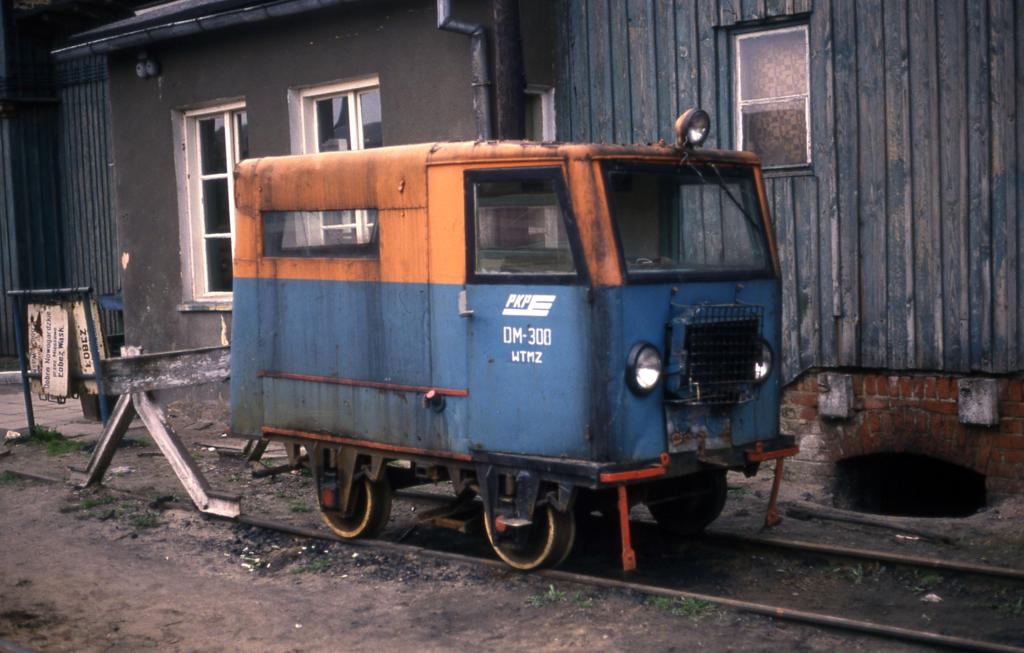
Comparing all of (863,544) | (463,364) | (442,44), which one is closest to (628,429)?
(463,364)

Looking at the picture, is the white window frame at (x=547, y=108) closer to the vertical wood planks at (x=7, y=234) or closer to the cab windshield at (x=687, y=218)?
the cab windshield at (x=687, y=218)

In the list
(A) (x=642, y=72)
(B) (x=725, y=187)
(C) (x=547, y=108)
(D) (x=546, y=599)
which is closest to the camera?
(D) (x=546, y=599)

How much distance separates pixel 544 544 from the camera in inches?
274

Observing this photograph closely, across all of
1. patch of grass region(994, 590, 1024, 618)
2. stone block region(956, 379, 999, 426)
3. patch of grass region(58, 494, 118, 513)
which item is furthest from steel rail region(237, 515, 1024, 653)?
stone block region(956, 379, 999, 426)

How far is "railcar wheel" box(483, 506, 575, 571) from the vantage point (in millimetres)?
6832

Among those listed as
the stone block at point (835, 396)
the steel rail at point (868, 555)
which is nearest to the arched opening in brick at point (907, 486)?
the stone block at point (835, 396)

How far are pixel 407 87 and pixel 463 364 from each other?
17.6 feet

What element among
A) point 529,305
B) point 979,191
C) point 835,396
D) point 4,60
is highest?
point 4,60

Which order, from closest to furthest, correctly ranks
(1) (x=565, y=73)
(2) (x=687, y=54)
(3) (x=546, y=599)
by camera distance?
(3) (x=546, y=599) < (2) (x=687, y=54) < (1) (x=565, y=73)

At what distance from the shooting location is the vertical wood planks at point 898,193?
9047mm

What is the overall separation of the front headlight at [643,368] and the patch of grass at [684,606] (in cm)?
105

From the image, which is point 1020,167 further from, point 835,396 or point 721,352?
point 721,352

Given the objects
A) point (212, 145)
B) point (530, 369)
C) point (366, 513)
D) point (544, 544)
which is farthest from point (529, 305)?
point (212, 145)

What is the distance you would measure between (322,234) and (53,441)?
5.72m
